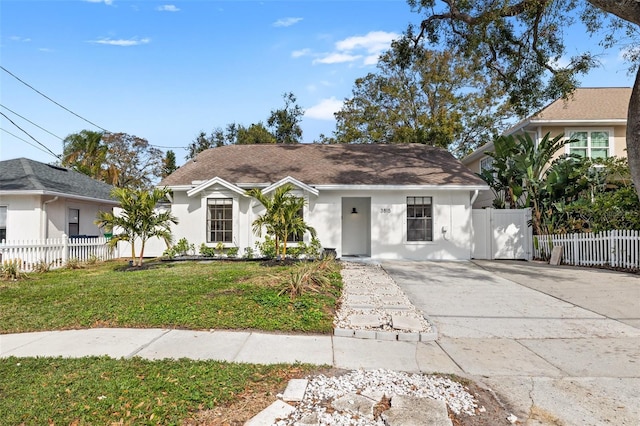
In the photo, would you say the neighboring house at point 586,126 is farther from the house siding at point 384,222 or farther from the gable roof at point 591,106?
the house siding at point 384,222

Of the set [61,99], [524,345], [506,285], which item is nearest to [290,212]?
[506,285]

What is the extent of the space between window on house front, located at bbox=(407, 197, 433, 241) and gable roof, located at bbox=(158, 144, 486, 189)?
29.3 inches

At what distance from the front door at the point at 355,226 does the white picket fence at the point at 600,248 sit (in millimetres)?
6628

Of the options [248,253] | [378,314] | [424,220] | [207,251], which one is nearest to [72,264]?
[207,251]

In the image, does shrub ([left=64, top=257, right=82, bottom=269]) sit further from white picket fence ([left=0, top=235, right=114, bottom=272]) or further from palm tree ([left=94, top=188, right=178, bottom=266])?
palm tree ([left=94, top=188, right=178, bottom=266])

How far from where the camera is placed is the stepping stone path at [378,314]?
5579 millimetres

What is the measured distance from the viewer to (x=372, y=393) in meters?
3.61

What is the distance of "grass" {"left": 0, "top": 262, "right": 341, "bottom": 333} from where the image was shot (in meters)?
6.00

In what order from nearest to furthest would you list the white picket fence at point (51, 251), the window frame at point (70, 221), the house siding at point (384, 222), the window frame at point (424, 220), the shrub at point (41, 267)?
1. the shrub at point (41, 267)
2. the white picket fence at point (51, 251)
3. the house siding at point (384, 222)
4. the window frame at point (424, 220)
5. the window frame at point (70, 221)

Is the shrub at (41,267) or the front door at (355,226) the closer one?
the shrub at (41,267)

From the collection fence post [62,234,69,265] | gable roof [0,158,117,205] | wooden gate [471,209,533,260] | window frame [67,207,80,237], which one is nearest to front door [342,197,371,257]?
wooden gate [471,209,533,260]

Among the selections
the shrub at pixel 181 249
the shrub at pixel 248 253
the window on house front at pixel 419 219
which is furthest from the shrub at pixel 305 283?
the shrub at pixel 181 249

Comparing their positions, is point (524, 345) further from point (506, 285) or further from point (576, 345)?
point (506, 285)

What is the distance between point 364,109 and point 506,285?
78.7 ft
